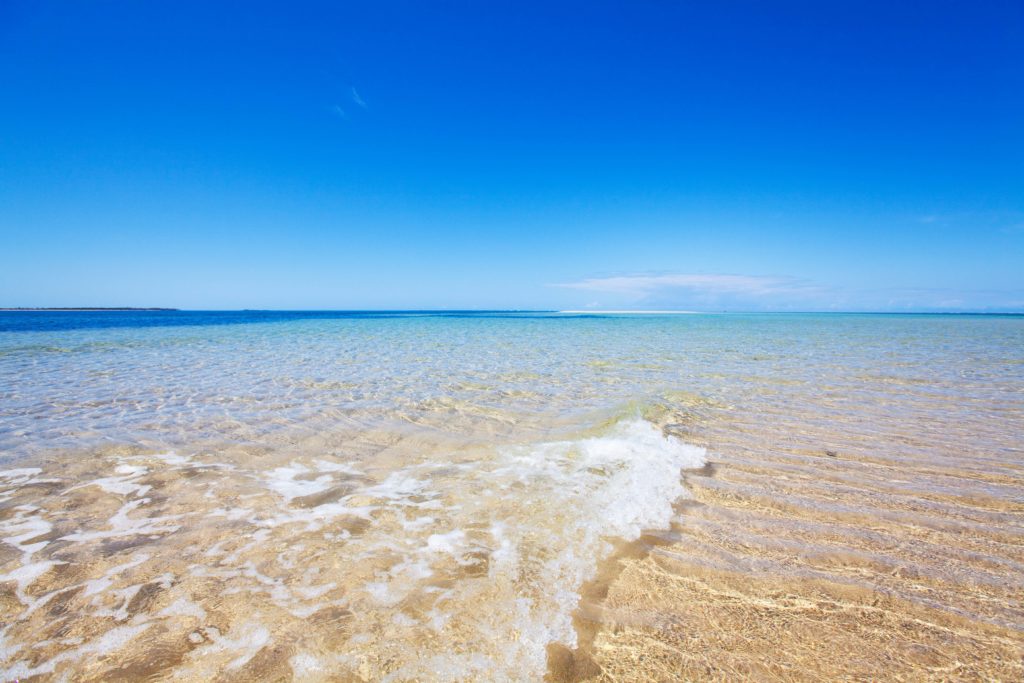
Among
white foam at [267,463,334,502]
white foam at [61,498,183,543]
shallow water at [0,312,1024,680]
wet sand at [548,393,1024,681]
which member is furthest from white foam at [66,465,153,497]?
wet sand at [548,393,1024,681]

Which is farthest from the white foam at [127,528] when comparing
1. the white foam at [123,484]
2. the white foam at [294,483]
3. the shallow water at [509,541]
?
the white foam at [294,483]

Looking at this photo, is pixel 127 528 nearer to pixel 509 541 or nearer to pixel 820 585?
pixel 509 541

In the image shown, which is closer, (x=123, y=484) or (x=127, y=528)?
(x=127, y=528)

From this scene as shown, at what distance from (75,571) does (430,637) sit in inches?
106

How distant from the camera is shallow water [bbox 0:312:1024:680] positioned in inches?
94.4

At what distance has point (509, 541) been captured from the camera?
3.58m

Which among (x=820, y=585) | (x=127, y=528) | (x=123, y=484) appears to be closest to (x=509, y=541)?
(x=820, y=585)

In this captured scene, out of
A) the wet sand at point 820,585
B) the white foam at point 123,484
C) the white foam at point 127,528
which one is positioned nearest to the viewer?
the wet sand at point 820,585

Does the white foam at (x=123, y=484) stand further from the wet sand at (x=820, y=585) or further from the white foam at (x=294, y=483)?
the wet sand at (x=820, y=585)

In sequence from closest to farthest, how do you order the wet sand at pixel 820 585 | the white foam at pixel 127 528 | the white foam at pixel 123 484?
the wet sand at pixel 820 585 < the white foam at pixel 127 528 < the white foam at pixel 123 484

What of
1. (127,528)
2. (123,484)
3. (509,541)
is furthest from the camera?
(123,484)

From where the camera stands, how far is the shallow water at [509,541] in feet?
7.87

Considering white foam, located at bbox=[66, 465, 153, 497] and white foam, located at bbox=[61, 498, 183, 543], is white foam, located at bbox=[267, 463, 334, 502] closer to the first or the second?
white foam, located at bbox=[61, 498, 183, 543]

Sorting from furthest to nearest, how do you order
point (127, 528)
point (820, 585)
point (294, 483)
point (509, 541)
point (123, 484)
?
point (294, 483) → point (123, 484) → point (127, 528) → point (509, 541) → point (820, 585)
